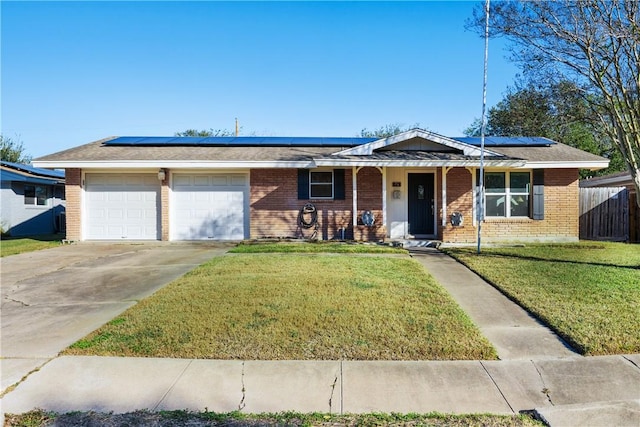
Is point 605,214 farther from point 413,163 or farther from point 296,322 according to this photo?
point 296,322

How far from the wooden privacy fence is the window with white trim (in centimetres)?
357

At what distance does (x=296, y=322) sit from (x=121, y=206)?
1149cm

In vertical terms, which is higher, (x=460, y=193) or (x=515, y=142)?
(x=515, y=142)

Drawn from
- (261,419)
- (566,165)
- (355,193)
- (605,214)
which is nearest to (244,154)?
(355,193)

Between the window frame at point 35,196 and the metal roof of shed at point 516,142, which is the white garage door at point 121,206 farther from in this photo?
the metal roof of shed at point 516,142

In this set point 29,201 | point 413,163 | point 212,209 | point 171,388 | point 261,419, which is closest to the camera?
point 261,419

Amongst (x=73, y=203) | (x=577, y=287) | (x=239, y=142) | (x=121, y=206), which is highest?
(x=239, y=142)

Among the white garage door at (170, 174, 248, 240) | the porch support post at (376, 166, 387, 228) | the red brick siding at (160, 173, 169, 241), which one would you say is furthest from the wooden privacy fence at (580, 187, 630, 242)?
the red brick siding at (160, 173, 169, 241)

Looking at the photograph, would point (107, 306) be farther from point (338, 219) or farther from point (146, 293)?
point (338, 219)

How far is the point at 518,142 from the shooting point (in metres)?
15.5

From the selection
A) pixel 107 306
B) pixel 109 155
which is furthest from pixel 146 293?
pixel 109 155

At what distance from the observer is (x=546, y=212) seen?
44.2 ft

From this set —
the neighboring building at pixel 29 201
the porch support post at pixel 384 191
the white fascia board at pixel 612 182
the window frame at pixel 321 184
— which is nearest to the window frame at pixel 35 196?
the neighboring building at pixel 29 201

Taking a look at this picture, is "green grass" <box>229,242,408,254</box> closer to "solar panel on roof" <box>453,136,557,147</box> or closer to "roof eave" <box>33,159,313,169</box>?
"roof eave" <box>33,159,313,169</box>
